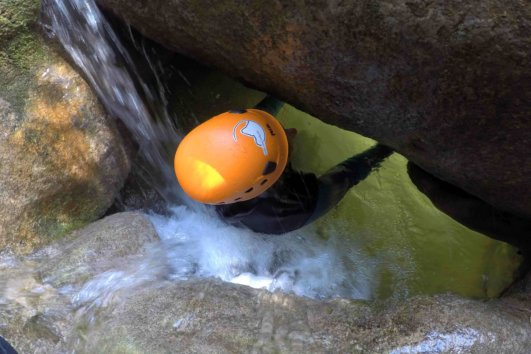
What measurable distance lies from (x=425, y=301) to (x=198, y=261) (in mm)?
1151

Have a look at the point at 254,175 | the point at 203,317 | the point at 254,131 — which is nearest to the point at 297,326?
the point at 203,317

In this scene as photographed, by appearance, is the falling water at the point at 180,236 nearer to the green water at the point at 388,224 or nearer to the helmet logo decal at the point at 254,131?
the green water at the point at 388,224

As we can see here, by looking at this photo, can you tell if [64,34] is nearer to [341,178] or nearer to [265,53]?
[265,53]

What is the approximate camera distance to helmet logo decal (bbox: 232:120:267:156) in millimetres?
2378

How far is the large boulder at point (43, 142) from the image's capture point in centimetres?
227

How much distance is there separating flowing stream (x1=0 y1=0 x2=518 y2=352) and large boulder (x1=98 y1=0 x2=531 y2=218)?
1.24 ft

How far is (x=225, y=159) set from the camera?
227 centimetres

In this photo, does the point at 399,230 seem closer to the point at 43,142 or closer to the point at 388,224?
the point at 388,224

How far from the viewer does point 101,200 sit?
2580mm

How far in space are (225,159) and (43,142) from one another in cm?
85

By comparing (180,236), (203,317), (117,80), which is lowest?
Answer: (180,236)

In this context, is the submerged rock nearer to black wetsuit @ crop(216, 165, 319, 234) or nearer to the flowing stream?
the flowing stream

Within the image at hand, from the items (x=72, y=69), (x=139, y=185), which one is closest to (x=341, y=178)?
(x=139, y=185)

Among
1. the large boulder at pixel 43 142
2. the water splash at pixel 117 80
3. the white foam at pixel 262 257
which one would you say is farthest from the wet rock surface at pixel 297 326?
the water splash at pixel 117 80
